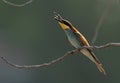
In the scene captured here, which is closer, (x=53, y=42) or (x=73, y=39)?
(x=73, y=39)

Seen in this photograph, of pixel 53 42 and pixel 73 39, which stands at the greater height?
pixel 73 39

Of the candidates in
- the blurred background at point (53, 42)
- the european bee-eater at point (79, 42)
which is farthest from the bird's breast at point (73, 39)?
the blurred background at point (53, 42)

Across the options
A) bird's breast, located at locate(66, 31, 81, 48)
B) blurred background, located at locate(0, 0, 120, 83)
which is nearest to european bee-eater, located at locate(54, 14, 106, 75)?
bird's breast, located at locate(66, 31, 81, 48)

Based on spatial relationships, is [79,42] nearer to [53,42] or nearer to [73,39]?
[73,39]

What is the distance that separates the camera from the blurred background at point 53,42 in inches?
584

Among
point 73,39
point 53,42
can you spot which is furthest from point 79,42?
point 53,42

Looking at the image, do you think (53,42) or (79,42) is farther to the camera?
(53,42)

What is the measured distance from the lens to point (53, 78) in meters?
15.1

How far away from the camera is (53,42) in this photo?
15.4 meters

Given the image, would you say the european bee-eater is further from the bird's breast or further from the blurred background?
the blurred background

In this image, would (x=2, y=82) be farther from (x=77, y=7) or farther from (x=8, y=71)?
(x=77, y=7)

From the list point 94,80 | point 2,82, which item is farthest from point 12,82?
point 94,80

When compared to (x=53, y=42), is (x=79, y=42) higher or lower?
higher

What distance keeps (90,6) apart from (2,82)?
278 cm
